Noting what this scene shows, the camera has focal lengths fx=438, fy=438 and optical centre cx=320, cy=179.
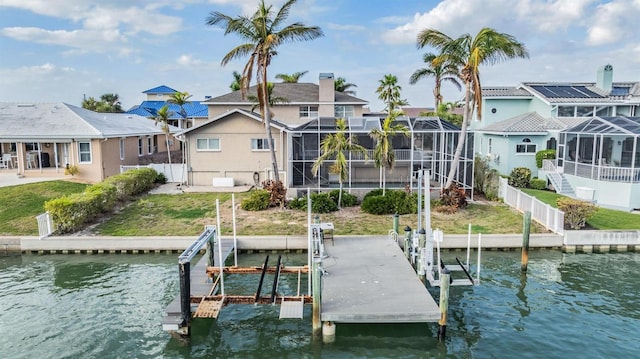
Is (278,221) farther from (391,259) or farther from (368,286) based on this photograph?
(368,286)

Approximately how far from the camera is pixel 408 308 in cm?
985

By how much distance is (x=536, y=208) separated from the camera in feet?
60.3

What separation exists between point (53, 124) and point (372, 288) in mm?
24207

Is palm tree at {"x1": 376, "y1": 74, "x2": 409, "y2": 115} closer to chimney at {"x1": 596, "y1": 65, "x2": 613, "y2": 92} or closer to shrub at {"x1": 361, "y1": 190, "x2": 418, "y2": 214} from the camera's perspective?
chimney at {"x1": 596, "y1": 65, "x2": 613, "y2": 92}

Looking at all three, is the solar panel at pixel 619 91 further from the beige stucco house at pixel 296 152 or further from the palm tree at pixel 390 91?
the palm tree at pixel 390 91

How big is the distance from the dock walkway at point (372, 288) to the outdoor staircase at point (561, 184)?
541 inches

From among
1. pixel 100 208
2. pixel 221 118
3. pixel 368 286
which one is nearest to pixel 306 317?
pixel 368 286

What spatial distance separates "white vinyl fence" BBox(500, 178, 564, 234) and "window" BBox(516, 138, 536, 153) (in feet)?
21.6

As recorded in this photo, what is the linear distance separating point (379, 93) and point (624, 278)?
3059 centimetres

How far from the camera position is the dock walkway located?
31.7 ft

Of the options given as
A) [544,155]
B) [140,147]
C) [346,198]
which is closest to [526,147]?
[544,155]

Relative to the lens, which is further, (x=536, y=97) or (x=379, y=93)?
(x=379, y=93)

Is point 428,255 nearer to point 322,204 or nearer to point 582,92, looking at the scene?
point 322,204

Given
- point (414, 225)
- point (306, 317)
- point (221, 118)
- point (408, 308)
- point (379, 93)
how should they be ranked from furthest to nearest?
point (379, 93), point (221, 118), point (414, 225), point (306, 317), point (408, 308)
